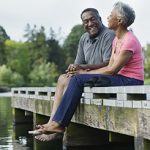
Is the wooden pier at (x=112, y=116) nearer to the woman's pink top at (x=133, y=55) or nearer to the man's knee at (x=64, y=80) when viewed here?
the woman's pink top at (x=133, y=55)

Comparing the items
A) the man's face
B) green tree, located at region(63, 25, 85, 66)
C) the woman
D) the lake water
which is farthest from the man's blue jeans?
green tree, located at region(63, 25, 85, 66)

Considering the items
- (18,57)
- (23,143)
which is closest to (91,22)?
(23,143)

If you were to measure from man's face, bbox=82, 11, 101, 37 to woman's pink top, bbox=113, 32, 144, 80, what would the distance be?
3.24ft

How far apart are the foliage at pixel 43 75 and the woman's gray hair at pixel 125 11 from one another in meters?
92.0

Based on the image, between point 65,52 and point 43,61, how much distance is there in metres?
8.48

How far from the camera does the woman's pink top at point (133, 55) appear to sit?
28.5ft

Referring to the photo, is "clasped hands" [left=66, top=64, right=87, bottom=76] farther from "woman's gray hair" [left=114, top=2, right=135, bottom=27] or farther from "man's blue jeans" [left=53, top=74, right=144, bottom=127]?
"woman's gray hair" [left=114, top=2, right=135, bottom=27]

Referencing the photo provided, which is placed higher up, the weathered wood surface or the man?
the man

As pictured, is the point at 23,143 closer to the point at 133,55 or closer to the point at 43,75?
the point at 133,55

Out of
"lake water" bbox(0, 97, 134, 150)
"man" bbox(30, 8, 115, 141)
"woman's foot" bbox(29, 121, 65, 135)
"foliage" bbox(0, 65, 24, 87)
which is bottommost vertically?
"lake water" bbox(0, 97, 134, 150)

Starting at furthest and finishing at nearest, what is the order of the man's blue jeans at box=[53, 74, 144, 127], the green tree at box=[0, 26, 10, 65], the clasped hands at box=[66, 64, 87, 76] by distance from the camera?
the green tree at box=[0, 26, 10, 65], the clasped hands at box=[66, 64, 87, 76], the man's blue jeans at box=[53, 74, 144, 127]

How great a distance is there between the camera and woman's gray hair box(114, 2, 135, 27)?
870 cm

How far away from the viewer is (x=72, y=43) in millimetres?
120000

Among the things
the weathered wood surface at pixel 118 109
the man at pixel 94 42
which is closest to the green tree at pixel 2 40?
the man at pixel 94 42
